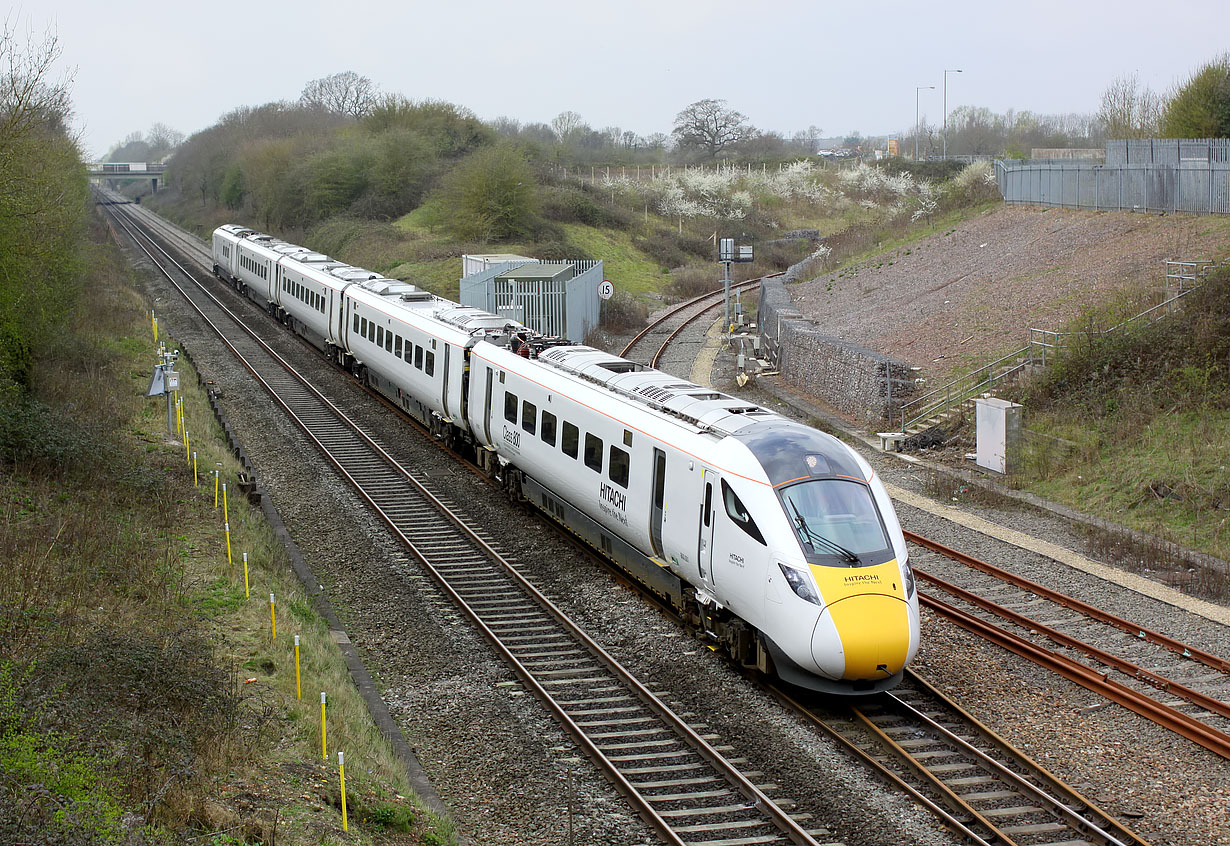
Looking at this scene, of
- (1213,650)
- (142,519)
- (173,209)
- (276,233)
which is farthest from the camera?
(173,209)

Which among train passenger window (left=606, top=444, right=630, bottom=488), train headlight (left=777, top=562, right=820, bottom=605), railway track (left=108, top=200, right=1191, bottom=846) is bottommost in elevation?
railway track (left=108, top=200, right=1191, bottom=846)

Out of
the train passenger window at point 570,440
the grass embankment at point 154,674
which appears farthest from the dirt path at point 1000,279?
the grass embankment at point 154,674

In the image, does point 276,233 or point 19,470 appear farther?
point 276,233

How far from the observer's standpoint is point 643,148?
12100 cm

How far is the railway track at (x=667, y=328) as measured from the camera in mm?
35906

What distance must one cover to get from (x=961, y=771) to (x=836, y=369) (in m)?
19.0

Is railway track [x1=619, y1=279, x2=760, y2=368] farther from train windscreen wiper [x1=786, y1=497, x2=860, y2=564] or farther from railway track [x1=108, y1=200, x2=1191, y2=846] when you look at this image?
train windscreen wiper [x1=786, y1=497, x2=860, y2=564]

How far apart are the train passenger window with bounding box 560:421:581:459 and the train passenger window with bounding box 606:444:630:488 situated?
4.13 ft

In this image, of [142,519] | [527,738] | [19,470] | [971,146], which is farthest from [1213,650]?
Result: [971,146]

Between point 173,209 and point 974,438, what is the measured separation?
11379 centimetres

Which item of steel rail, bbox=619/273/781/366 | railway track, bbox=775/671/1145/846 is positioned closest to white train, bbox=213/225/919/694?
railway track, bbox=775/671/1145/846

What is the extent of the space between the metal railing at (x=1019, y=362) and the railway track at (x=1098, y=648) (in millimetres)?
8886

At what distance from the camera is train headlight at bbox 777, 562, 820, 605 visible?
35.3 ft

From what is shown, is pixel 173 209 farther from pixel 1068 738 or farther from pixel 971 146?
pixel 1068 738
